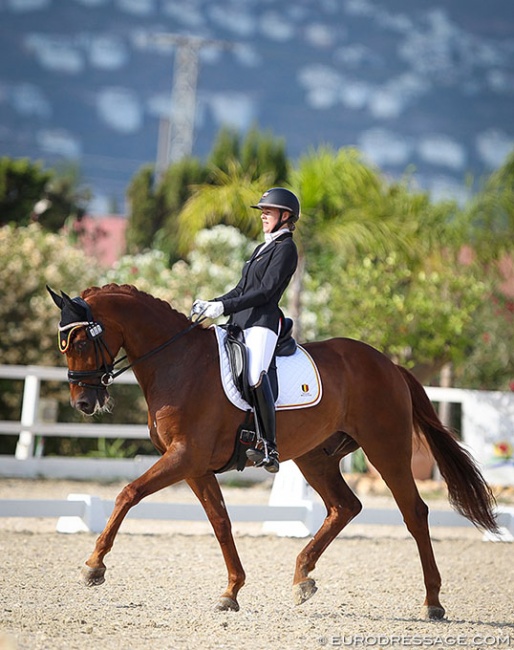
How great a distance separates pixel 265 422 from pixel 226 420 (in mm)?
229

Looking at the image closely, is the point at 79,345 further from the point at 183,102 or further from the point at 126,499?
the point at 183,102

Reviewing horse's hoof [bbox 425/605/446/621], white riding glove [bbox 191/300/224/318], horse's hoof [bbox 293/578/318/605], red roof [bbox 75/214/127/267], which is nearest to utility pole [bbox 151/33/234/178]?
red roof [bbox 75/214/127/267]

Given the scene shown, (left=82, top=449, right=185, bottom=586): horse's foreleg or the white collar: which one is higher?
the white collar

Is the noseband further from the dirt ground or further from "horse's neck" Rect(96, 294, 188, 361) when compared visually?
the dirt ground

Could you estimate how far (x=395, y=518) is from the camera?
8508mm

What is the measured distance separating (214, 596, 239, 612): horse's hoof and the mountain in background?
82660 millimetres

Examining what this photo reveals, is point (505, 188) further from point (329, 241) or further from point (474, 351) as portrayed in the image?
point (329, 241)

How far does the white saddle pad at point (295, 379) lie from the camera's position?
5.80 metres

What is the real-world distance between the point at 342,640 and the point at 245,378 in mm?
1587

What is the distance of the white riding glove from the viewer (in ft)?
17.9

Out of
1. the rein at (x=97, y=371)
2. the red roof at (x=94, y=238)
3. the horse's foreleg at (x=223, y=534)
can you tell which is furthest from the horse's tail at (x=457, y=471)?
the red roof at (x=94, y=238)

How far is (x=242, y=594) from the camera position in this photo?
19.9 ft

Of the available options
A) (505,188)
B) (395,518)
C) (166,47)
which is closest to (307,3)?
(166,47)

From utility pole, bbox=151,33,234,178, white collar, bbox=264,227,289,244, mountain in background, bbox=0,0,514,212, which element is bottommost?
white collar, bbox=264,227,289,244
